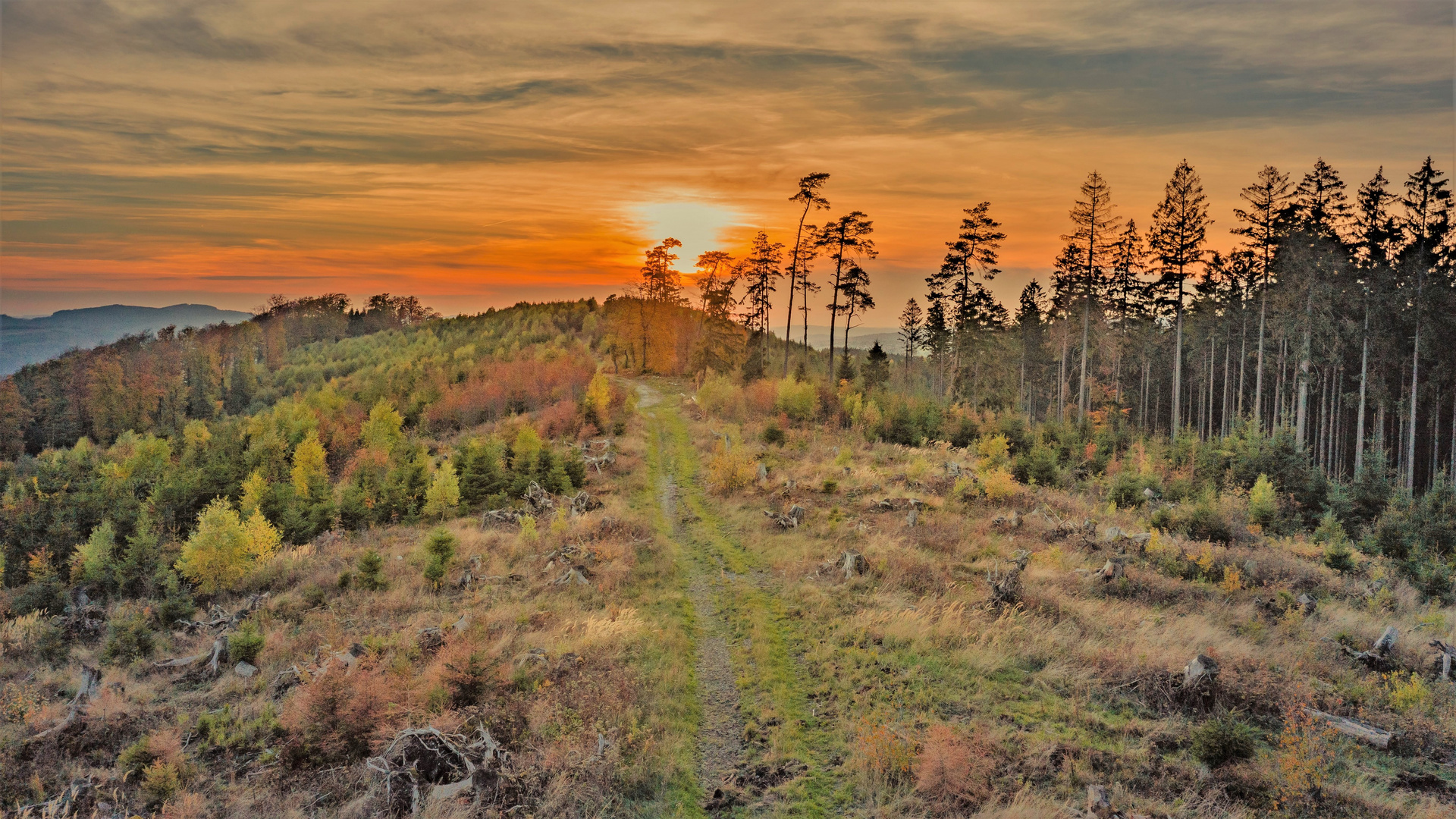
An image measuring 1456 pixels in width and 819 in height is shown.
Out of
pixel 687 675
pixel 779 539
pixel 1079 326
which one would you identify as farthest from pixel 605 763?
pixel 1079 326

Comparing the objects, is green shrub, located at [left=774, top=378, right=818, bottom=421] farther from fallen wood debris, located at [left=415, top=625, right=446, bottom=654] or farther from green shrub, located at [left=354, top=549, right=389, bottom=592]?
fallen wood debris, located at [left=415, top=625, right=446, bottom=654]

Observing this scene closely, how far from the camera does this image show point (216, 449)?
107ft

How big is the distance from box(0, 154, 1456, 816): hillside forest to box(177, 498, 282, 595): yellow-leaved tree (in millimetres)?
132

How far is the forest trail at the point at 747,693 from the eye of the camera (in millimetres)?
9328

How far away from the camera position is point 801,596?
15938 mm

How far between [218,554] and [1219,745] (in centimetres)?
2499

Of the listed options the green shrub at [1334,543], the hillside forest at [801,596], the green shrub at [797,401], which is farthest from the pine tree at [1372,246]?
the green shrub at [797,401]

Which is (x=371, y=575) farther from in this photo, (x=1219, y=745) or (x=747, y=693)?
(x=1219, y=745)

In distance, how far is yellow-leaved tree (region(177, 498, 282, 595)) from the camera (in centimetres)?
1983

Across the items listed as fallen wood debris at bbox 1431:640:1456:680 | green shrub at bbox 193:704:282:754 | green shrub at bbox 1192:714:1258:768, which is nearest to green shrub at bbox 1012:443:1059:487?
fallen wood debris at bbox 1431:640:1456:680

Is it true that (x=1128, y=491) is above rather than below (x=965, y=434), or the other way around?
below

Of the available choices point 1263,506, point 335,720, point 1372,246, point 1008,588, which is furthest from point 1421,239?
point 335,720

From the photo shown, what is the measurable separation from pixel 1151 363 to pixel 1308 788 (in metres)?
68.8

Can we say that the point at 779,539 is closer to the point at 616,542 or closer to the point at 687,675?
the point at 616,542
